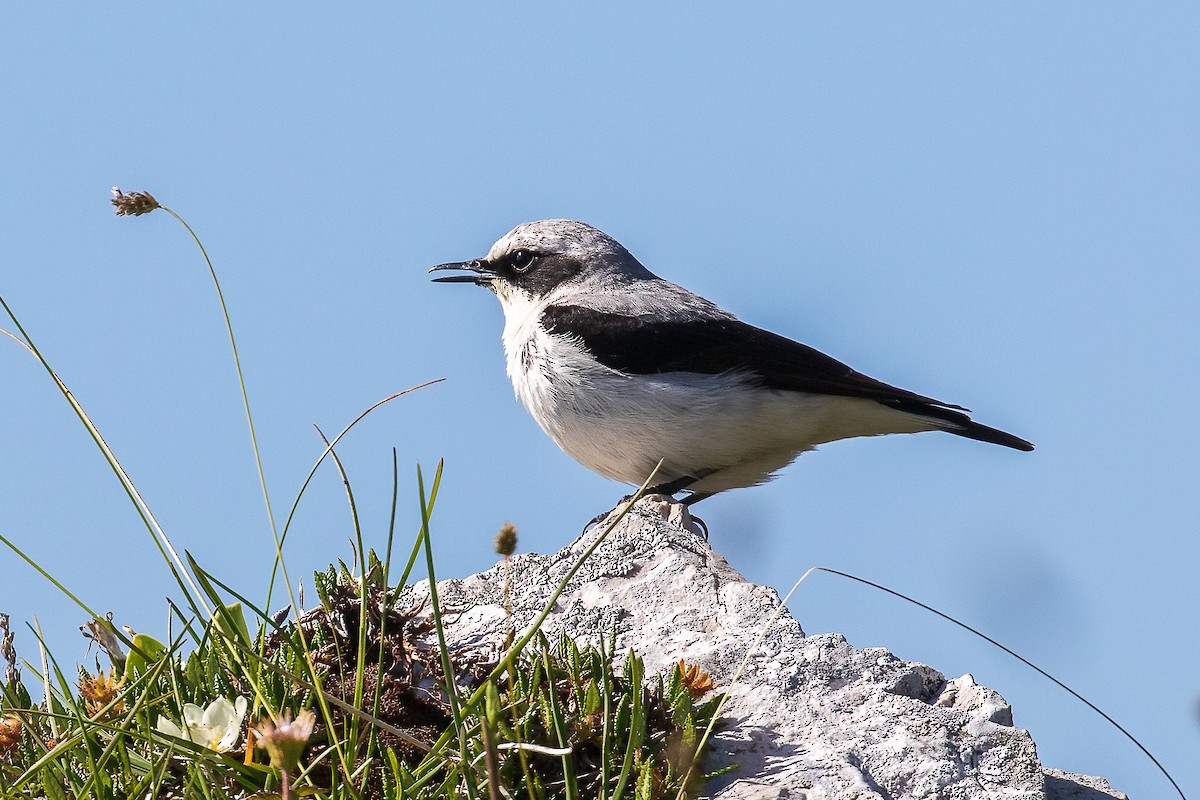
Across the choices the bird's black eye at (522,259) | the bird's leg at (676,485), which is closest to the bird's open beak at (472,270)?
the bird's black eye at (522,259)

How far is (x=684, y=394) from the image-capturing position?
278 inches

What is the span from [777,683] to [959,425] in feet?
13.8

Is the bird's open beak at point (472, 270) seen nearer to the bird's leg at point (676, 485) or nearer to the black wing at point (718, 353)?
the black wing at point (718, 353)

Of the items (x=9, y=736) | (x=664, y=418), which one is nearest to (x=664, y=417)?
(x=664, y=418)

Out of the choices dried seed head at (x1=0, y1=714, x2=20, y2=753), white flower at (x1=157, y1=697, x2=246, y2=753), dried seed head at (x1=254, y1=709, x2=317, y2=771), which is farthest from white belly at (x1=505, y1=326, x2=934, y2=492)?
dried seed head at (x1=254, y1=709, x2=317, y2=771)

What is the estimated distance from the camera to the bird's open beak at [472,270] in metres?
8.61

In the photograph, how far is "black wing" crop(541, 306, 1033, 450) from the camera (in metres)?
7.21

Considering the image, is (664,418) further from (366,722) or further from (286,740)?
(286,740)

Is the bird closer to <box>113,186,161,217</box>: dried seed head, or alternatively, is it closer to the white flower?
<box>113,186,161,217</box>: dried seed head

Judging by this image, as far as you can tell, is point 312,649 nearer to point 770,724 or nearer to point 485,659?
point 485,659

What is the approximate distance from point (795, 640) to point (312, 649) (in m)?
1.61

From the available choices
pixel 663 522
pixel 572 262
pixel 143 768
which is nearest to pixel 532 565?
pixel 663 522

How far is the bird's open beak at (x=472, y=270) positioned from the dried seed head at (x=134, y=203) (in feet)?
15.1

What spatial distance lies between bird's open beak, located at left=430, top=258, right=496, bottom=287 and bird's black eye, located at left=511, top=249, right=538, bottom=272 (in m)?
0.18
